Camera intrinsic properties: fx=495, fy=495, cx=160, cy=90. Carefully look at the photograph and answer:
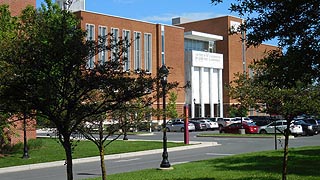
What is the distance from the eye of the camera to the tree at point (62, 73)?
7.02 meters

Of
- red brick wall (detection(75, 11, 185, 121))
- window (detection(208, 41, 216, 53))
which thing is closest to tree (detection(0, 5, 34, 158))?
red brick wall (detection(75, 11, 185, 121))

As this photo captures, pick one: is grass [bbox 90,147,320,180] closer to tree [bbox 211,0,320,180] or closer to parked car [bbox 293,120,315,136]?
tree [bbox 211,0,320,180]

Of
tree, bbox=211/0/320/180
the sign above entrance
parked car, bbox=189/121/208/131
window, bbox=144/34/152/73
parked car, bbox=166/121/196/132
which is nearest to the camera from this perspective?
tree, bbox=211/0/320/180

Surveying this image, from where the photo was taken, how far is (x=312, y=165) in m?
16.4

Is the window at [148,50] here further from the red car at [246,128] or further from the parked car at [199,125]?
the red car at [246,128]

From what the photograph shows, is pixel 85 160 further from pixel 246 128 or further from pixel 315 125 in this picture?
pixel 315 125

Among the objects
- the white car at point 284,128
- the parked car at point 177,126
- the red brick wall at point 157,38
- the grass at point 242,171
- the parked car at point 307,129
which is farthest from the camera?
the red brick wall at point 157,38

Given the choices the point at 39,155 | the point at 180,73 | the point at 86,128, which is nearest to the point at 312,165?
the point at 86,128

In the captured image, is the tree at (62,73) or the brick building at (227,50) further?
the brick building at (227,50)

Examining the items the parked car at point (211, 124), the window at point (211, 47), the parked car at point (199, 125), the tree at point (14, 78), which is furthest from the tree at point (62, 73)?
the window at point (211, 47)

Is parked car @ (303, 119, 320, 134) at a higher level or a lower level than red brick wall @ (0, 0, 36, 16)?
lower

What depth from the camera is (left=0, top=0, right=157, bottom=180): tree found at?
7016 mm

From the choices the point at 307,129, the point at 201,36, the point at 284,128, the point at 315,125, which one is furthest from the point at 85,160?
the point at 201,36

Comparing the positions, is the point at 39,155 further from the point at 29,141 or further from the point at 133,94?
the point at 133,94
